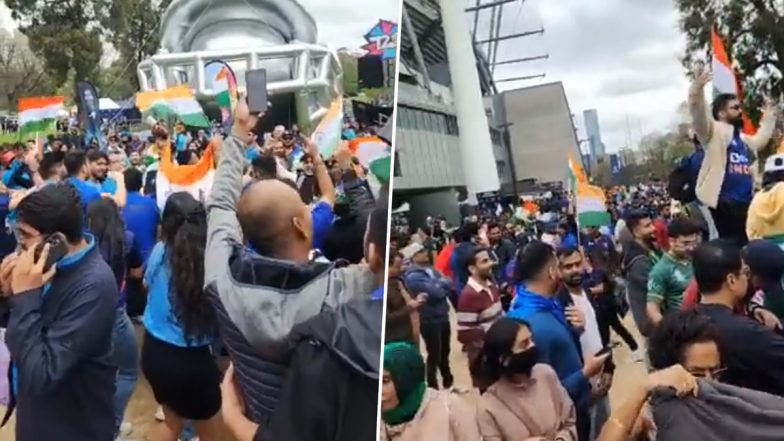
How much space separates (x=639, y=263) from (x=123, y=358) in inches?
41.5

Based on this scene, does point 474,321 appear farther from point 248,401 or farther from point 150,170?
point 150,170

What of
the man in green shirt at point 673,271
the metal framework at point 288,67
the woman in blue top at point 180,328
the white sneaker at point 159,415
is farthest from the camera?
the white sneaker at point 159,415

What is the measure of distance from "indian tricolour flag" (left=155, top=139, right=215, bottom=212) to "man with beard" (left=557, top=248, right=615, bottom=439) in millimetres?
585

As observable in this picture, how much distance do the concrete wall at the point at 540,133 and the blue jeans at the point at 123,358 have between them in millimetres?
909

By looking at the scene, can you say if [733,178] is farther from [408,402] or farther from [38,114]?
[38,114]

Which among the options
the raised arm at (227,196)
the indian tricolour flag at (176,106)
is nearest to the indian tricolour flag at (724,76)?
the raised arm at (227,196)

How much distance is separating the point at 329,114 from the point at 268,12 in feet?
0.65

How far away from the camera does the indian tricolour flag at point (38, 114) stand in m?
1.96

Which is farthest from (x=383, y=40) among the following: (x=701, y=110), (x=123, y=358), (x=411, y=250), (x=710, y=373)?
(x=123, y=358)

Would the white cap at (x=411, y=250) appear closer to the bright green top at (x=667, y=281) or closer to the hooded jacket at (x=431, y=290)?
the hooded jacket at (x=431, y=290)

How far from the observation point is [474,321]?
4.85ft


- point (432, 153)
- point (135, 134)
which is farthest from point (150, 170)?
point (432, 153)

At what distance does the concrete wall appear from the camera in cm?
149

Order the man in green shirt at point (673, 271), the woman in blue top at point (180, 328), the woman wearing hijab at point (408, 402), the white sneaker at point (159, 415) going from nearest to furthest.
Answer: the woman wearing hijab at point (408, 402), the man in green shirt at point (673, 271), the woman in blue top at point (180, 328), the white sneaker at point (159, 415)
